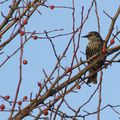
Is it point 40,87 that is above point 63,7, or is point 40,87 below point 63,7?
below

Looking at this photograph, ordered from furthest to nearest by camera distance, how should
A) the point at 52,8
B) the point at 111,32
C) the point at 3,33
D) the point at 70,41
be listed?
the point at 52,8, the point at 3,33, the point at 111,32, the point at 70,41

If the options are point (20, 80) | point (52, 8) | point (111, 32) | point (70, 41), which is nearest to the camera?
point (20, 80)

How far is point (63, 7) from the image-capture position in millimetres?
5211

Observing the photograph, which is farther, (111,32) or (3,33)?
(3,33)

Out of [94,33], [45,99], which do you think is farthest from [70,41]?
[94,33]

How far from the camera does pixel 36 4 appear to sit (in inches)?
198

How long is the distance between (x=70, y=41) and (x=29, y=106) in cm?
70

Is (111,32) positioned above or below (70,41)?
above

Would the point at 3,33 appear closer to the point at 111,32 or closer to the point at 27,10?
the point at 27,10

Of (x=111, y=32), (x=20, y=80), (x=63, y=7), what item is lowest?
(x=20, y=80)

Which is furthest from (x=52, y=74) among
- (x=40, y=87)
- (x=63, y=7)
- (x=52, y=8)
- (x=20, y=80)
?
(x=52, y=8)

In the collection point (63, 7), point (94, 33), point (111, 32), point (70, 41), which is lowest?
point (70, 41)

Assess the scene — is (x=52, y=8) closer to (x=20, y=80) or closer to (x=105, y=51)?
(x=105, y=51)

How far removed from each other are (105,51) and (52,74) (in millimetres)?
731
